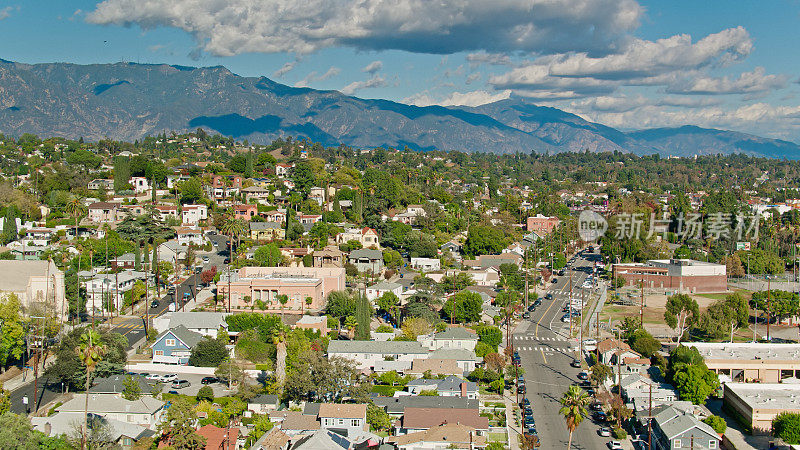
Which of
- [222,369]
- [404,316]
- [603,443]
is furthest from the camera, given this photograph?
[404,316]

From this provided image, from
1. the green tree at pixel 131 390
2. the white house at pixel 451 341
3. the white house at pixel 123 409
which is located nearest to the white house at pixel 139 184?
the white house at pixel 451 341

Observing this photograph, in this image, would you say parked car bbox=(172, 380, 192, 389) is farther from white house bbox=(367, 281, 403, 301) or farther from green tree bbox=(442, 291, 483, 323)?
green tree bbox=(442, 291, 483, 323)

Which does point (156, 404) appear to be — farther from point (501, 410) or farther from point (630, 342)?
point (630, 342)

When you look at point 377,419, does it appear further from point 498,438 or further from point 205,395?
point 205,395

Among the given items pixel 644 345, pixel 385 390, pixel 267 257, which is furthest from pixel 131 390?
pixel 644 345

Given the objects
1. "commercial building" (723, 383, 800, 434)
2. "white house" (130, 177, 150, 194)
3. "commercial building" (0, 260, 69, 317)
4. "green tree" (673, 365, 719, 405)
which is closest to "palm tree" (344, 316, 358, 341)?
"commercial building" (0, 260, 69, 317)

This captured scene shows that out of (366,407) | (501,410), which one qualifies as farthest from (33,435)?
(501,410)
